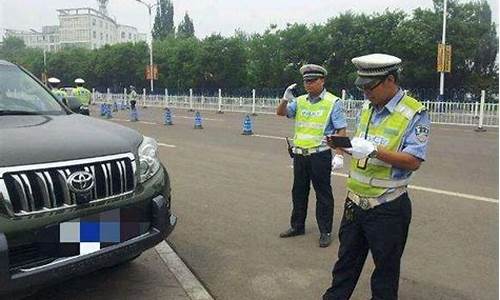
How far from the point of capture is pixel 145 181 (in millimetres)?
3719

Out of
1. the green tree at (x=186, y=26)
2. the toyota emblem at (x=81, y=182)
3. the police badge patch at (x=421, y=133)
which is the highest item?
the green tree at (x=186, y=26)

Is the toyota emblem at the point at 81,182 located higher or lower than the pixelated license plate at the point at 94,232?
higher

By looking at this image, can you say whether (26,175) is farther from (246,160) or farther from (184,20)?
(184,20)

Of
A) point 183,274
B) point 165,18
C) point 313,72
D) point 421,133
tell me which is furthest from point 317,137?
point 165,18

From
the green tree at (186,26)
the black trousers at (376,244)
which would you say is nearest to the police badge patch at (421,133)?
the black trousers at (376,244)

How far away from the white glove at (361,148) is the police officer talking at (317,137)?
1.86m

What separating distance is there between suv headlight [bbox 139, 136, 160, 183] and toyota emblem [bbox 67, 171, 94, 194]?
0.48 metres

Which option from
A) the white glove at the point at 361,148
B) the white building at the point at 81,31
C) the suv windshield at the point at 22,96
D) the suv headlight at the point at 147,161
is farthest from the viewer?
the white building at the point at 81,31

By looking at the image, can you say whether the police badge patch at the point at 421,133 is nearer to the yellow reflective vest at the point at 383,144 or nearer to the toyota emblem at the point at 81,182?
the yellow reflective vest at the point at 383,144

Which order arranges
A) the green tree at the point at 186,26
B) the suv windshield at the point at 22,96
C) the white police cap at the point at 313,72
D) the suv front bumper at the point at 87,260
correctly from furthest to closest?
the green tree at the point at 186,26, the white police cap at the point at 313,72, the suv windshield at the point at 22,96, the suv front bumper at the point at 87,260

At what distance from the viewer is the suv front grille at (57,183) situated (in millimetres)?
2953

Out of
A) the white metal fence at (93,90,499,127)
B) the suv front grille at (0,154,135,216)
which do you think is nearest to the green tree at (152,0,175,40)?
the white metal fence at (93,90,499,127)

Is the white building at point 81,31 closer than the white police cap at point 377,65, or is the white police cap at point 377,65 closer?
the white police cap at point 377,65

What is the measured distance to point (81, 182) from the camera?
10.5 ft
